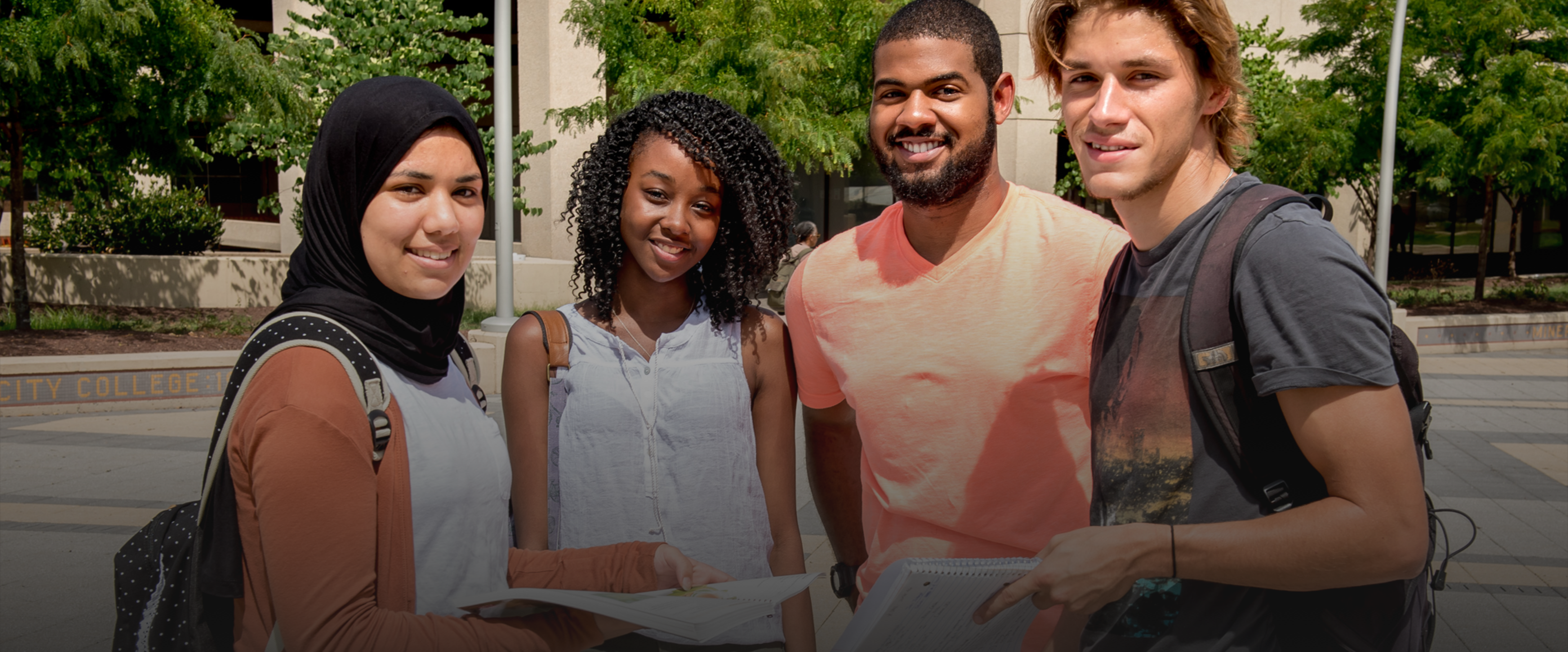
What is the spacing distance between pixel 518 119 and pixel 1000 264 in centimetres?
2045

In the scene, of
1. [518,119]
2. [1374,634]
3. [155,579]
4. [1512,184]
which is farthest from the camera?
[518,119]

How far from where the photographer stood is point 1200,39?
167 centimetres

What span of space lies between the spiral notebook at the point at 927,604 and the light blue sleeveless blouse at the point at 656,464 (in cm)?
82

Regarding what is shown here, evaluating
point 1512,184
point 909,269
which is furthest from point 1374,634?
point 1512,184

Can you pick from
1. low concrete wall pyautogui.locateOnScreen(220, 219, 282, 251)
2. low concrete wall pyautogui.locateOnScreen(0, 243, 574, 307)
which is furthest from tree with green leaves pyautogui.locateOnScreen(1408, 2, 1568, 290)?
low concrete wall pyautogui.locateOnScreen(220, 219, 282, 251)

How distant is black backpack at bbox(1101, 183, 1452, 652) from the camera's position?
1.41 meters

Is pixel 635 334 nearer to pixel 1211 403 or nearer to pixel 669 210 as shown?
pixel 669 210

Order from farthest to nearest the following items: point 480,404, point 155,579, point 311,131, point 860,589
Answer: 1. point 311,131
2. point 860,589
3. point 480,404
4. point 155,579

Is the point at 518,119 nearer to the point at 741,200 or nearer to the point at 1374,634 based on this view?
the point at 741,200

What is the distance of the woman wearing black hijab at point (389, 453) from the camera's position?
1.54 metres

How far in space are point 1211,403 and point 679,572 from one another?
1.05 meters

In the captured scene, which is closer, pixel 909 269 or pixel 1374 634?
pixel 1374 634

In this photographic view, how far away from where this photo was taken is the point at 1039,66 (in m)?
Result: 1.94

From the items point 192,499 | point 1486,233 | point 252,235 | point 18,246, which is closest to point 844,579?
point 192,499
